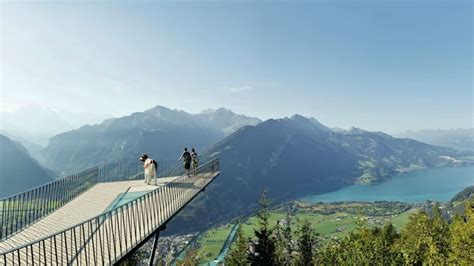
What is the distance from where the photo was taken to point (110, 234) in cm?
1503

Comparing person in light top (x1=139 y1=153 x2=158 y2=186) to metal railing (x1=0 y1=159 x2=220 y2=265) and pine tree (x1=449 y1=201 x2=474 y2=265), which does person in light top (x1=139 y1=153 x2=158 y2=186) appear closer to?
metal railing (x1=0 y1=159 x2=220 y2=265)

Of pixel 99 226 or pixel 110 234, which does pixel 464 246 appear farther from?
pixel 99 226

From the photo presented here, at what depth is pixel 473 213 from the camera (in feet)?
85.9

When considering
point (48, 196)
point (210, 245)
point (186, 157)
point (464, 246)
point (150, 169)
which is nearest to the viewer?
point (48, 196)

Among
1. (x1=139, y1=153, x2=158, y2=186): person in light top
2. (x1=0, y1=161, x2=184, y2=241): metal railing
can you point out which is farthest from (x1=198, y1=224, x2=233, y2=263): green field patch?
(x1=139, y1=153, x2=158, y2=186): person in light top

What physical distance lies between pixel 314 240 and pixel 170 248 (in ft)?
406

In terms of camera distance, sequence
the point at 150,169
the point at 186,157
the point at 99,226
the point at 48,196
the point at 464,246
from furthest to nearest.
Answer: the point at 186,157
the point at 150,169
the point at 464,246
the point at 48,196
the point at 99,226

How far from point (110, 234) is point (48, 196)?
32.6ft

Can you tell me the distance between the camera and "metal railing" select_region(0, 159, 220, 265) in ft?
39.1

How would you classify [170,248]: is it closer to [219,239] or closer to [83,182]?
[219,239]

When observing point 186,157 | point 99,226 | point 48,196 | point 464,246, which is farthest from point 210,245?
point 99,226

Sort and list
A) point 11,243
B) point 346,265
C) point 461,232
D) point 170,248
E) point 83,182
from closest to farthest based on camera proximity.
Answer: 1. point 11,243
2. point 461,232
3. point 83,182
4. point 346,265
5. point 170,248

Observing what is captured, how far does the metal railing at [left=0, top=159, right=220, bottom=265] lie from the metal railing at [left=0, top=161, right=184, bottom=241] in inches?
147

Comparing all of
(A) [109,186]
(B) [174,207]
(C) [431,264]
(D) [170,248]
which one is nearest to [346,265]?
(C) [431,264]
